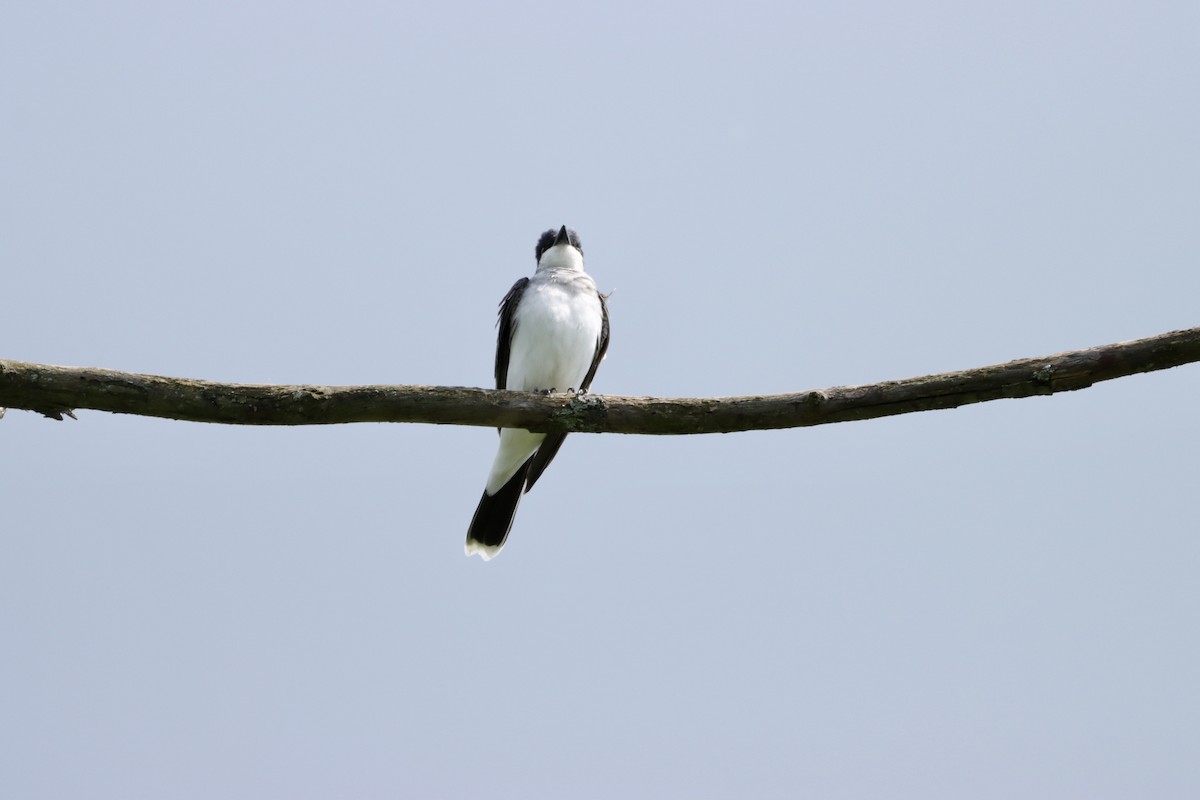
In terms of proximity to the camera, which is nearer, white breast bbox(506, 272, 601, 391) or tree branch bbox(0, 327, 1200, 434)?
tree branch bbox(0, 327, 1200, 434)

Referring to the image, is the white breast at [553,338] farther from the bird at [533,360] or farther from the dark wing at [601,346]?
the dark wing at [601,346]

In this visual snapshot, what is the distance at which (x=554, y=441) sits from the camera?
6.72 meters

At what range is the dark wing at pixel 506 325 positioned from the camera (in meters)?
7.04

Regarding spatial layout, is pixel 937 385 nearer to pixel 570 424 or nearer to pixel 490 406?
pixel 570 424

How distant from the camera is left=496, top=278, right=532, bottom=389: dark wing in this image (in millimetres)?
7045

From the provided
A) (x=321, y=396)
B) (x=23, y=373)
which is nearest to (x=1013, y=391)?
(x=321, y=396)

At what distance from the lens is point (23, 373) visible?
390 cm

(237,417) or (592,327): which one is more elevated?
(592,327)

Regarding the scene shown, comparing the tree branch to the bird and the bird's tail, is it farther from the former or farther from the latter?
the bird's tail

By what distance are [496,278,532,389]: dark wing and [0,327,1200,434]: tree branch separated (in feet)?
8.65

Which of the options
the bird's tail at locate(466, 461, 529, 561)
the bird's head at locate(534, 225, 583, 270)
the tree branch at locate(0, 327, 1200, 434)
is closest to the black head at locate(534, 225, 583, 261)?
the bird's head at locate(534, 225, 583, 270)

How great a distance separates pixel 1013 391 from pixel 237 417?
2819 millimetres

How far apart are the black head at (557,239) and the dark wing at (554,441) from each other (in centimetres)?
75

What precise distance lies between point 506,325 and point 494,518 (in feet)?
4.04
